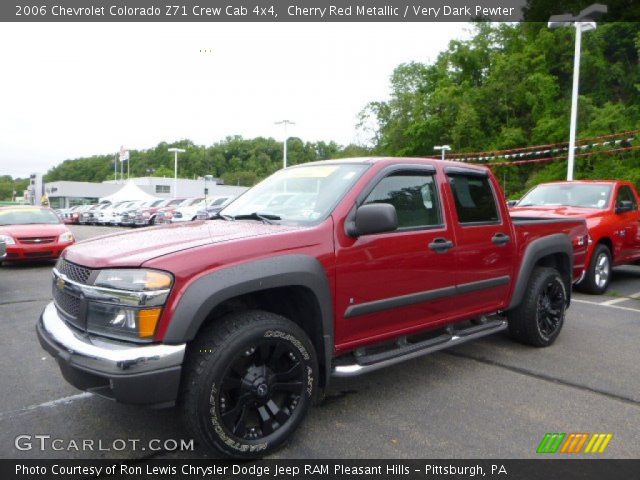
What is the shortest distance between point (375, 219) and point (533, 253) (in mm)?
2291

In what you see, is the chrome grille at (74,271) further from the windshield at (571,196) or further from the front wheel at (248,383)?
the windshield at (571,196)

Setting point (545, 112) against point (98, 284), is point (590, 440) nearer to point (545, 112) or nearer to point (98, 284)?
point (98, 284)

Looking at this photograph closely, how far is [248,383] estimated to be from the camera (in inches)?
110

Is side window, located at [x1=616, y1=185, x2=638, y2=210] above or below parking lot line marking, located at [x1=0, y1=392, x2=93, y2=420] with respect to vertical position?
above

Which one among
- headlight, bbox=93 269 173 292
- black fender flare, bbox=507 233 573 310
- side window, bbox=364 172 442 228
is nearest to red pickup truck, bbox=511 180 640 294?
black fender flare, bbox=507 233 573 310

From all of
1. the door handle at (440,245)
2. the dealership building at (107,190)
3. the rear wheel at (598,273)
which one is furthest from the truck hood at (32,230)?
the dealership building at (107,190)

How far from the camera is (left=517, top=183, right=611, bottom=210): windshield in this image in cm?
820

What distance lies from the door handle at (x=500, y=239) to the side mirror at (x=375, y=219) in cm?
151

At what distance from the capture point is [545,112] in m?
32.2

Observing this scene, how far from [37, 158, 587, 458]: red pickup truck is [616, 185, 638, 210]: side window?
16.6ft

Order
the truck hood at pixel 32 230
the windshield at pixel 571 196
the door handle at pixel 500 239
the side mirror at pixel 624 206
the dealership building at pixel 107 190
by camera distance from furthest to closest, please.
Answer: the dealership building at pixel 107 190
the truck hood at pixel 32 230
the windshield at pixel 571 196
the side mirror at pixel 624 206
the door handle at pixel 500 239

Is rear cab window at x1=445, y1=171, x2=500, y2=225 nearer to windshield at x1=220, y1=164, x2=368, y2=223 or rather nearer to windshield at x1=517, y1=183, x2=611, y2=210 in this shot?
windshield at x1=220, y1=164, x2=368, y2=223

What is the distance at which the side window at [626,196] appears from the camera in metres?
8.31

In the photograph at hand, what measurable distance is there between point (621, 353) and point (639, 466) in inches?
88.7
